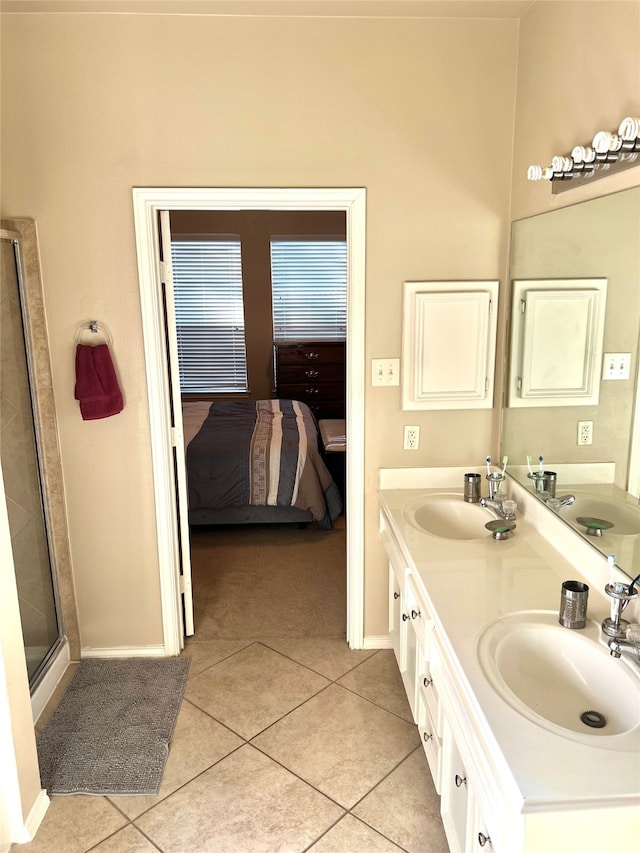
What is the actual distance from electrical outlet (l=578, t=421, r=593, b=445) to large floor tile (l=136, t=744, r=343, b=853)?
1.49m

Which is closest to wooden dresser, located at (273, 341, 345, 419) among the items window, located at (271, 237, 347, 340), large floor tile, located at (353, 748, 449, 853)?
window, located at (271, 237, 347, 340)

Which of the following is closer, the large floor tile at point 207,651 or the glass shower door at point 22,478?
the glass shower door at point 22,478

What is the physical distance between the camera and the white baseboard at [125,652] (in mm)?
3049

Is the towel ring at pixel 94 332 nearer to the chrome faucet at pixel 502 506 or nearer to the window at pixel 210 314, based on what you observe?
the chrome faucet at pixel 502 506

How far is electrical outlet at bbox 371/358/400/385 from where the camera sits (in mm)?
2805

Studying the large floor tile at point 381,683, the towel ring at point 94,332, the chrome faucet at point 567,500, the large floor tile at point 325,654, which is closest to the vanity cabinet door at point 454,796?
the large floor tile at point 381,683

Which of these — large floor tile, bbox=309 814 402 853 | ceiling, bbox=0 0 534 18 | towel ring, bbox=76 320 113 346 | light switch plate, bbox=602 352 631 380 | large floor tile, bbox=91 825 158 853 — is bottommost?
large floor tile, bbox=91 825 158 853

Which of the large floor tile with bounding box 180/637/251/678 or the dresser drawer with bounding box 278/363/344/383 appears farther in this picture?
the dresser drawer with bounding box 278/363/344/383

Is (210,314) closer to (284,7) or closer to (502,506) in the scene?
(284,7)

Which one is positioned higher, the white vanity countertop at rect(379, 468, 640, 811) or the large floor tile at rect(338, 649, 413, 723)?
the white vanity countertop at rect(379, 468, 640, 811)

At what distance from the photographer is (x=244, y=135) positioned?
102 inches

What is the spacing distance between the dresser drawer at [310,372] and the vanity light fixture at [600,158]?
4348 mm

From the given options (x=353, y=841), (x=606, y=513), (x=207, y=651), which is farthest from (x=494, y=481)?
(x=207, y=651)

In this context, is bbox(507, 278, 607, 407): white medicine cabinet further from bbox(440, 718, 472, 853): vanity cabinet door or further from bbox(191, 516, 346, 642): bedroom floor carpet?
bbox(191, 516, 346, 642): bedroom floor carpet
